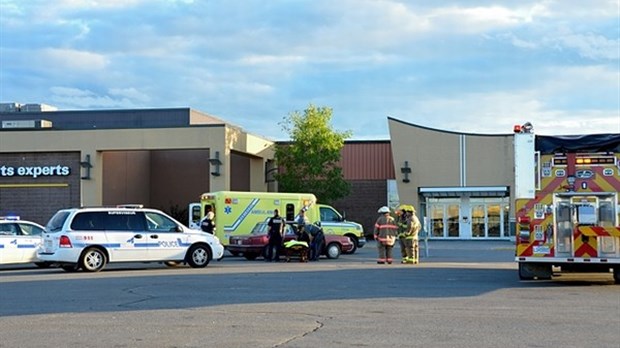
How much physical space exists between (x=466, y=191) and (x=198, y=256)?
27.0m

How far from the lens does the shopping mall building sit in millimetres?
43000

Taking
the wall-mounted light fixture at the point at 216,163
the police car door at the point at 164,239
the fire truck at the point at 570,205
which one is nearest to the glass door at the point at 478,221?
the wall-mounted light fixture at the point at 216,163

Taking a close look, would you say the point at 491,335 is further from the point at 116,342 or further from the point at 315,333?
the point at 116,342

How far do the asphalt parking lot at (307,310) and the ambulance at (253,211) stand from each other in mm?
11501

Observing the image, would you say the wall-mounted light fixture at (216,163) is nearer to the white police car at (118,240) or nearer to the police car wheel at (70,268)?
the white police car at (118,240)

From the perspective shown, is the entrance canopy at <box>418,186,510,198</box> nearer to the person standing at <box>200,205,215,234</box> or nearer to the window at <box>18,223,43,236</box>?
the person standing at <box>200,205,215,234</box>

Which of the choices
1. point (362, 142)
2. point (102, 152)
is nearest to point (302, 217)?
point (102, 152)

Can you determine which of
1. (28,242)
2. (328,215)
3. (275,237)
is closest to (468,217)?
(328,215)

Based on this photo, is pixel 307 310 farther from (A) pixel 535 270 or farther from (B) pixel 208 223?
(B) pixel 208 223

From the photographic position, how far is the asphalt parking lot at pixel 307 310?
1034 cm

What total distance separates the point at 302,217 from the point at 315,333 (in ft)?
54.9

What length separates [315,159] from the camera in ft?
150

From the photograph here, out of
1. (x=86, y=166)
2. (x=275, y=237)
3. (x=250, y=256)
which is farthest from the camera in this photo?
(x=86, y=166)

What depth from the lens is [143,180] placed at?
5012cm
